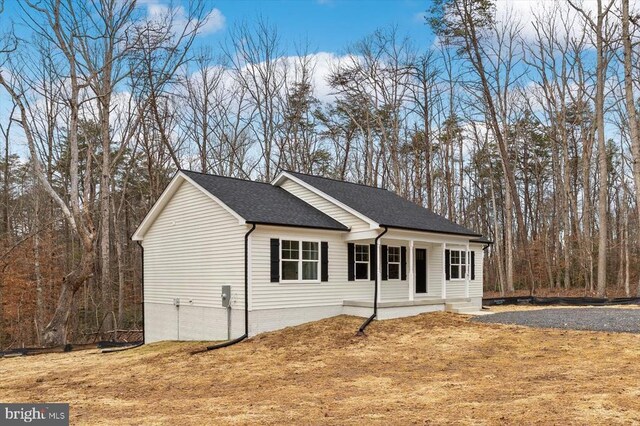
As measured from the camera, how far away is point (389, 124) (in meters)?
32.9

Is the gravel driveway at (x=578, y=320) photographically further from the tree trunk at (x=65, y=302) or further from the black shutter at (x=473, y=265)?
the tree trunk at (x=65, y=302)

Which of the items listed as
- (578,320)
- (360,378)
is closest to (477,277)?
(578,320)

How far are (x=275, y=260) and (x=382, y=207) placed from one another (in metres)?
5.62

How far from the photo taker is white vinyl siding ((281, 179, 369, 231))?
604 inches

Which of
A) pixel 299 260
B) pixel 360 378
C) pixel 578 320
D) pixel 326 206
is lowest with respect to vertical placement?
pixel 360 378

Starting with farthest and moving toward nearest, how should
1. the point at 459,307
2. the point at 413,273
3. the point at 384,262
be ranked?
the point at 459,307, the point at 413,273, the point at 384,262

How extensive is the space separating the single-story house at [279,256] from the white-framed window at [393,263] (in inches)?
1.4

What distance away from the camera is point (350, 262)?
1562 cm

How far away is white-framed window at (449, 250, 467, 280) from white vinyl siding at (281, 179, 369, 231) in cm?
559

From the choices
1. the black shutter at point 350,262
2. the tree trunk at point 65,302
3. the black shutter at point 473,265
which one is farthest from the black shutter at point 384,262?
the tree trunk at point 65,302

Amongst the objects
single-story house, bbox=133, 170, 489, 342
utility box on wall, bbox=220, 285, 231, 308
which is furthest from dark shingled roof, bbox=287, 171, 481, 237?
utility box on wall, bbox=220, 285, 231, 308

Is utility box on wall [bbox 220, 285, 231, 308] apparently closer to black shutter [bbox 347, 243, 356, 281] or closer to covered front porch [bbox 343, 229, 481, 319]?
covered front porch [bbox 343, 229, 481, 319]

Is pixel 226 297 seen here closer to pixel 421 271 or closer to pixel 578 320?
pixel 421 271

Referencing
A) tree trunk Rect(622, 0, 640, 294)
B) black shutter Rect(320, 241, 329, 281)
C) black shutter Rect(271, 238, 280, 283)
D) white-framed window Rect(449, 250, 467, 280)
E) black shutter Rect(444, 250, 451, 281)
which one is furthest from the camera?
tree trunk Rect(622, 0, 640, 294)
